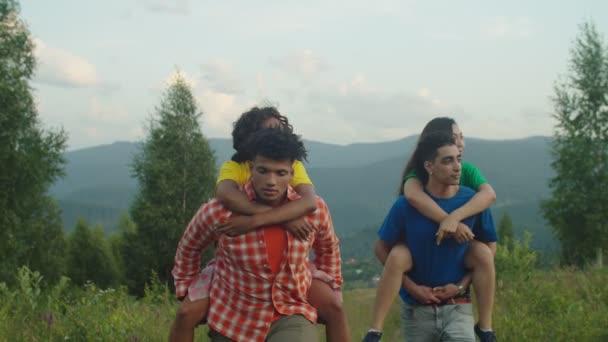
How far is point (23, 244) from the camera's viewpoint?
27000mm

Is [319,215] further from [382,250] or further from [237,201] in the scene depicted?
[382,250]

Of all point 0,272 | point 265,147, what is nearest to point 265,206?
point 265,147

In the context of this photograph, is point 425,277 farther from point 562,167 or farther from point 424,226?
point 562,167

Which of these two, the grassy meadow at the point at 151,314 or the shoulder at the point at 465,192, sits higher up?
the shoulder at the point at 465,192

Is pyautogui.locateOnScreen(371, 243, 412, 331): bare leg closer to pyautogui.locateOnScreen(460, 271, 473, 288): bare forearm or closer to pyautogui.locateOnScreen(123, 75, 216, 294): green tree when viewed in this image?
pyautogui.locateOnScreen(460, 271, 473, 288): bare forearm

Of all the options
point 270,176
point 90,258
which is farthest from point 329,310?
point 90,258

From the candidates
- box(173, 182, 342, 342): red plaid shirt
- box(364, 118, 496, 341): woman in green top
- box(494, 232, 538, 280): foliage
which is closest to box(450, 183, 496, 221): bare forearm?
box(364, 118, 496, 341): woman in green top

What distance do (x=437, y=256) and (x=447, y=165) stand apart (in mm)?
556

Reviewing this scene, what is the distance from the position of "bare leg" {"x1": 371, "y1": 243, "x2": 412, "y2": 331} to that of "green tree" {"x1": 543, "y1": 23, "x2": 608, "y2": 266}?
104 ft

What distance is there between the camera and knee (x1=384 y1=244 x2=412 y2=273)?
4172 millimetres

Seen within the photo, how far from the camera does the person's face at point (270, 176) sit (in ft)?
11.5

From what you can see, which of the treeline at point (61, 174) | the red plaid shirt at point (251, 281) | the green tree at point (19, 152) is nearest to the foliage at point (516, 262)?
the red plaid shirt at point (251, 281)

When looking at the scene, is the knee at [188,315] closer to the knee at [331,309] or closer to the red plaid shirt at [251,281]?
the red plaid shirt at [251,281]

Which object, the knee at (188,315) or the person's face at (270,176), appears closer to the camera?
the person's face at (270,176)
